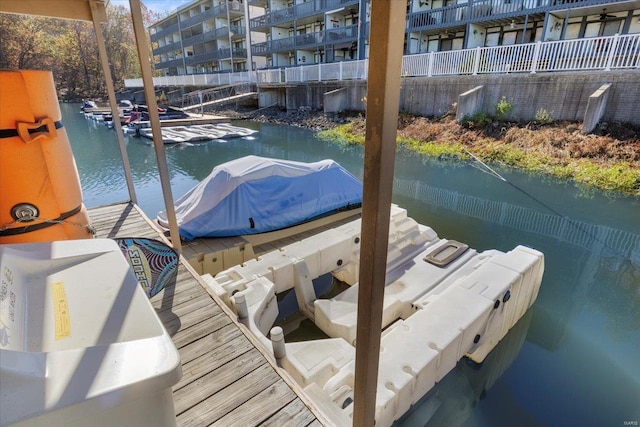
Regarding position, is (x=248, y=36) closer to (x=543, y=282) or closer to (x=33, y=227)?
(x=543, y=282)

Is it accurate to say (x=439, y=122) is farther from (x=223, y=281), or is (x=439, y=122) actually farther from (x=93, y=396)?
(x=93, y=396)

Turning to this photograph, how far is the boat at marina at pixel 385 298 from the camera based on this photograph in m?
2.61

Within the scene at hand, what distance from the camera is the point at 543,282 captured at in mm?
5203

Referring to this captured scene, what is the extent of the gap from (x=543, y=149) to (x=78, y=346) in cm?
1194

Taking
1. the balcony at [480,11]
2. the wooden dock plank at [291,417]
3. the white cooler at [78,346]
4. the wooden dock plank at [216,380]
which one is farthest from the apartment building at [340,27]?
the wooden dock plank at [216,380]

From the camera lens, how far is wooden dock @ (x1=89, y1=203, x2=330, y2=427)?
71.7 inches

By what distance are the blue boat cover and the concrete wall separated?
29.9 feet

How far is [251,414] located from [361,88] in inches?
646

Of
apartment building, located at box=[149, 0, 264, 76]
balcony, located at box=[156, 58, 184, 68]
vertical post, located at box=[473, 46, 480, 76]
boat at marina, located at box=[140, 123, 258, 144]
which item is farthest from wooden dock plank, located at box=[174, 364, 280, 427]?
balcony, located at box=[156, 58, 184, 68]

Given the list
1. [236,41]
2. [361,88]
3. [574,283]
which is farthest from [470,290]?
[236,41]

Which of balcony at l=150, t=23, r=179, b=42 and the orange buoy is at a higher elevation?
balcony at l=150, t=23, r=179, b=42

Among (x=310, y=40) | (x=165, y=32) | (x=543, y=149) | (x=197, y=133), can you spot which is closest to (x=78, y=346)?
(x=543, y=149)

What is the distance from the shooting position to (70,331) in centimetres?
111

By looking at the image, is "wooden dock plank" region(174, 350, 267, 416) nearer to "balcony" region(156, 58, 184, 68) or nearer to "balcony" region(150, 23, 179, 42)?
"balcony" region(156, 58, 184, 68)
